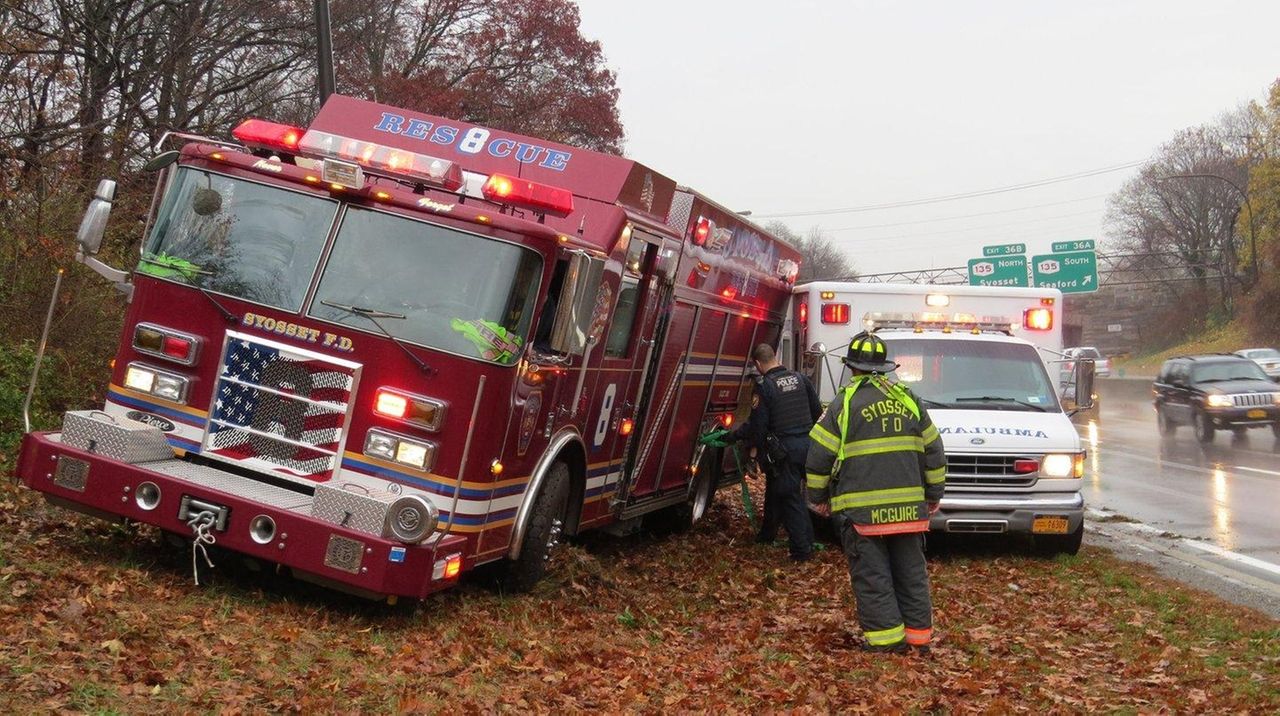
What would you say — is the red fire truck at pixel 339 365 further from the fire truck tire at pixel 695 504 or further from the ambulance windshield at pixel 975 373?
the ambulance windshield at pixel 975 373

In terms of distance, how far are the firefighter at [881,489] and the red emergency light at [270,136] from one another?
3664 millimetres

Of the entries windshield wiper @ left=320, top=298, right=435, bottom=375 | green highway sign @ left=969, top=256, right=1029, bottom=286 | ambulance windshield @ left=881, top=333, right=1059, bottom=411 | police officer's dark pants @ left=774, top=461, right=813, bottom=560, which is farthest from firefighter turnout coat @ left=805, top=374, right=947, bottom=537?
green highway sign @ left=969, top=256, right=1029, bottom=286

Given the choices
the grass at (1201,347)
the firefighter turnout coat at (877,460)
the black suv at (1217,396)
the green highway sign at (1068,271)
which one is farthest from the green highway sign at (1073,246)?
the firefighter turnout coat at (877,460)

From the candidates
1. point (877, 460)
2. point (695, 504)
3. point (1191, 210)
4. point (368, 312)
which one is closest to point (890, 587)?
point (877, 460)

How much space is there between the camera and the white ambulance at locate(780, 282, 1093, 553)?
1107cm

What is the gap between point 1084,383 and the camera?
11.9m

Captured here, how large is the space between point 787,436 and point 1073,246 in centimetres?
3022

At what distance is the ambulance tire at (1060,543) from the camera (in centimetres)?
1144

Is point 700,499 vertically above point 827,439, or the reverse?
point 827,439

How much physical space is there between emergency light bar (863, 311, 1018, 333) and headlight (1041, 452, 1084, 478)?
7.24 ft

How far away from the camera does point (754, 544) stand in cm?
1210

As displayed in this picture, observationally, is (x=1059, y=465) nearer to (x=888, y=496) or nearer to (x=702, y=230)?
(x=702, y=230)

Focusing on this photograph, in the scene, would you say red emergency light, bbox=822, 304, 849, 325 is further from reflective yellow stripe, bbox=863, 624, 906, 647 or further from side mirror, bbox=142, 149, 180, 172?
side mirror, bbox=142, 149, 180, 172

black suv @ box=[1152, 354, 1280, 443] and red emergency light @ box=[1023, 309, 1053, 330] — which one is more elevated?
black suv @ box=[1152, 354, 1280, 443]
